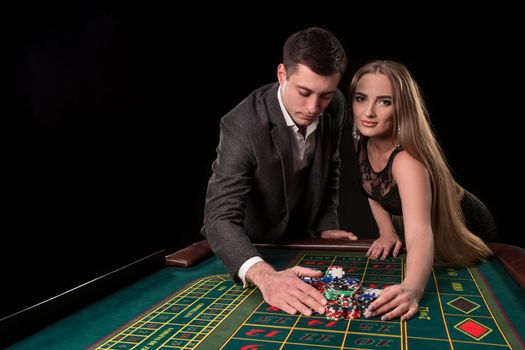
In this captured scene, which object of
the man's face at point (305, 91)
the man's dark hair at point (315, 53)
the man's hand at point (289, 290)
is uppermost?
the man's dark hair at point (315, 53)

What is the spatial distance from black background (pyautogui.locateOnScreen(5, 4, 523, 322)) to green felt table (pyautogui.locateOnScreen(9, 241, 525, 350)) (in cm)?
146

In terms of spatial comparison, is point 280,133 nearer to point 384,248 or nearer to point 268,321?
point 384,248

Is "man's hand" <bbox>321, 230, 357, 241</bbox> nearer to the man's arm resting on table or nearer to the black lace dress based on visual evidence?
the black lace dress

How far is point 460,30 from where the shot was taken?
4.31 metres

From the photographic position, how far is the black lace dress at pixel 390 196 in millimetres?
2754

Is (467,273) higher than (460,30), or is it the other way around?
(460,30)

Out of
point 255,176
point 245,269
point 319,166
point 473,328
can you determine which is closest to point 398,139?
point 319,166

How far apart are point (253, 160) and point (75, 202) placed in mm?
1625

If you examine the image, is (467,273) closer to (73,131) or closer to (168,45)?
(73,131)

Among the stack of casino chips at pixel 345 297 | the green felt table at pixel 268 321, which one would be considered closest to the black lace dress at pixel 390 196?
the green felt table at pixel 268 321

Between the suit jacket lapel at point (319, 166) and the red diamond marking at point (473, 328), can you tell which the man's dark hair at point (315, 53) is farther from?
the red diamond marking at point (473, 328)

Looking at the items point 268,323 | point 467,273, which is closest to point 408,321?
point 268,323

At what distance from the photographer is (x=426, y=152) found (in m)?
2.48

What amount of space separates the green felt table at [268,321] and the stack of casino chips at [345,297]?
0.12ft
